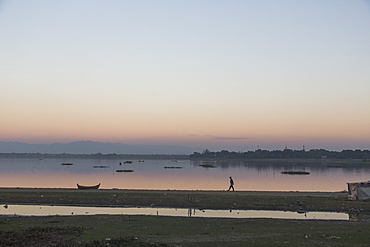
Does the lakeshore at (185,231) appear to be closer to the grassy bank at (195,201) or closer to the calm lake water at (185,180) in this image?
the grassy bank at (195,201)

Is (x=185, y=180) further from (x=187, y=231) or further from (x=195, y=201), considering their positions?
(x=187, y=231)

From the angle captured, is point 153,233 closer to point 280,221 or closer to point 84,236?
point 84,236

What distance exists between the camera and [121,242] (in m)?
14.8

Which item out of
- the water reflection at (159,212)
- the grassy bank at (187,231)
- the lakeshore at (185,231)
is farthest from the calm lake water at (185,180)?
the grassy bank at (187,231)

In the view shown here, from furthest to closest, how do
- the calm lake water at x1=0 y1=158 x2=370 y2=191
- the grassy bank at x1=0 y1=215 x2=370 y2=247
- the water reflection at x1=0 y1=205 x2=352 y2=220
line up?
the calm lake water at x1=0 y1=158 x2=370 y2=191 < the water reflection at x1=0 y1=205 x2=352 y2=220 < the grassy bank at x1=0 y1=215 x2=370 y2=247

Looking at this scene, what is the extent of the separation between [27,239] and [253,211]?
19.8 m

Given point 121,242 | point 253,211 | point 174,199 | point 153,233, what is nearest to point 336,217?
point 253,211

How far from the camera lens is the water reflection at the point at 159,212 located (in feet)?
91.1

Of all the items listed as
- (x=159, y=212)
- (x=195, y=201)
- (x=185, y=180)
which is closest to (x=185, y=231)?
(x=159, y=212)

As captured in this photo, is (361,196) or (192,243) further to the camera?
(361,196)

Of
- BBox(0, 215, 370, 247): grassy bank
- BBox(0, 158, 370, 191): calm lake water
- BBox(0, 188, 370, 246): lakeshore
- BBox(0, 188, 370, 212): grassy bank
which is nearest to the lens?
BBox(0, 188, 370, 246): lakeshore

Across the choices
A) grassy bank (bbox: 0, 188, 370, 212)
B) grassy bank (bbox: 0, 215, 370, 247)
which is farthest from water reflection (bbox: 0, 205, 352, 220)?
grassy bank (bbox: 0, 215, 370, 247)

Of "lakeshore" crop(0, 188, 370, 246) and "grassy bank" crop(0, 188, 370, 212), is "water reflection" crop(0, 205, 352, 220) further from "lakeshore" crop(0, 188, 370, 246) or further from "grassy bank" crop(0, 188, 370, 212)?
"lakeshore" crop(0, 188, 370, 246)

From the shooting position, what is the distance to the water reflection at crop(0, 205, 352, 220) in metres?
27.8
